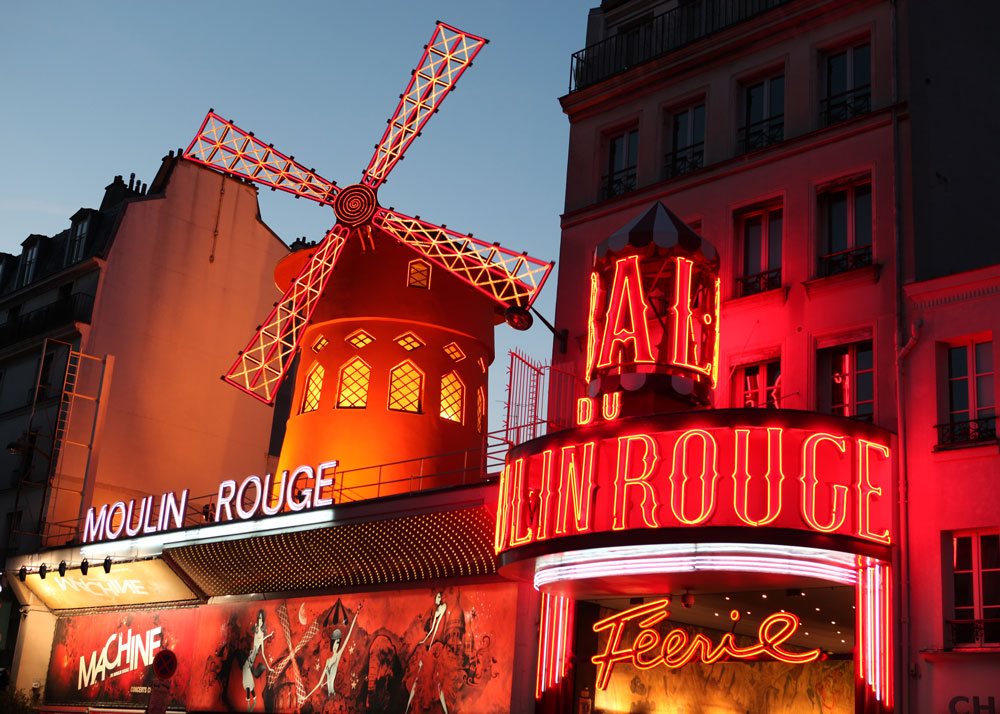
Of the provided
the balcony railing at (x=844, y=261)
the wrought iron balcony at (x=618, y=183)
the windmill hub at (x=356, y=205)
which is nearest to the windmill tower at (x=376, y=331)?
the windmill hub at (x=356, y=205)

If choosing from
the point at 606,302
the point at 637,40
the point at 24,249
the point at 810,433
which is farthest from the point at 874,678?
the point at 24,249

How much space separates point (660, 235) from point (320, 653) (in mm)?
6839

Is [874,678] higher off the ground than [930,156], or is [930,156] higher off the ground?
[930,156]

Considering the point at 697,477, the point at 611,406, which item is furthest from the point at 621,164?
the point at 697,477

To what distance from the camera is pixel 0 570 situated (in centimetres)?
2022

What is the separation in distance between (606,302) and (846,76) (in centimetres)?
323

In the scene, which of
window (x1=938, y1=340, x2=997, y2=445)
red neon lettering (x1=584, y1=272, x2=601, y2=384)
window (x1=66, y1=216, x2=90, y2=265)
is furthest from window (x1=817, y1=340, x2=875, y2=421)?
window (x1=66, y1=216, x2=90, y2=265)

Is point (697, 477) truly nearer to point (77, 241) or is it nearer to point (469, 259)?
point (469, 259)

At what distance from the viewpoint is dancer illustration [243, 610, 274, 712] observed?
49.7 feet

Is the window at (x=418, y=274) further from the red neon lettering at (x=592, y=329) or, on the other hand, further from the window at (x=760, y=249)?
the window at (x=760, y=249)

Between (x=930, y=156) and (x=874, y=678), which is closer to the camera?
(x=874, y=678)

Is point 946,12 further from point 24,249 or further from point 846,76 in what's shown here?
point 24,249

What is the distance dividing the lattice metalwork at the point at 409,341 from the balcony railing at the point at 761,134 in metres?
6.78

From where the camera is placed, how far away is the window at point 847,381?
10328 mm
